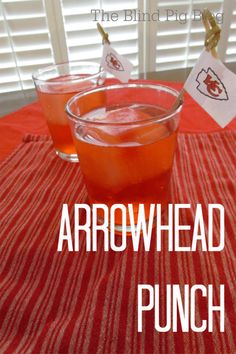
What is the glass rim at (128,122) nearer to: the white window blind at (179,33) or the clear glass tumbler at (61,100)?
the clear glass tumbler at (61,100)

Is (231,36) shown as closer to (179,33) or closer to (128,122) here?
(179,33)

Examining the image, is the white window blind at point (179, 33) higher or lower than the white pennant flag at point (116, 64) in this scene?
lower

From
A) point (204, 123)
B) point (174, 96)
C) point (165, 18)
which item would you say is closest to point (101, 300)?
point (174, 96)

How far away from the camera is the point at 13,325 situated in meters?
0.36

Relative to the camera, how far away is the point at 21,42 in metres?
1.60

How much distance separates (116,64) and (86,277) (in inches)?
15.5

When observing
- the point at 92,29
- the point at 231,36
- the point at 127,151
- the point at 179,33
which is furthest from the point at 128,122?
the point at 231,36

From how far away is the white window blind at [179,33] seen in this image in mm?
1657

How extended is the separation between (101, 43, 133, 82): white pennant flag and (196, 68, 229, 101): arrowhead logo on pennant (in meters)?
0.21

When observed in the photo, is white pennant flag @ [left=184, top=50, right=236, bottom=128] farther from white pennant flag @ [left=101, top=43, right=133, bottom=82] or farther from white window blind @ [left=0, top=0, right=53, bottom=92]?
white window blind @ [left=0, top=0, right=53, bottom=92]

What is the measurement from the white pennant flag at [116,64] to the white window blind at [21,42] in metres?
1.10

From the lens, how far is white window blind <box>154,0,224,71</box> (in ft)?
5.44

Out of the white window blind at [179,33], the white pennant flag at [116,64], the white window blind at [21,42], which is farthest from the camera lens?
the white window blind at [179,33]

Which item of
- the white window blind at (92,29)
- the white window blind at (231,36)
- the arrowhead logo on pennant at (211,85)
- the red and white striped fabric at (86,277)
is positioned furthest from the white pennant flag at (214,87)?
the white window blind at (231,36)
